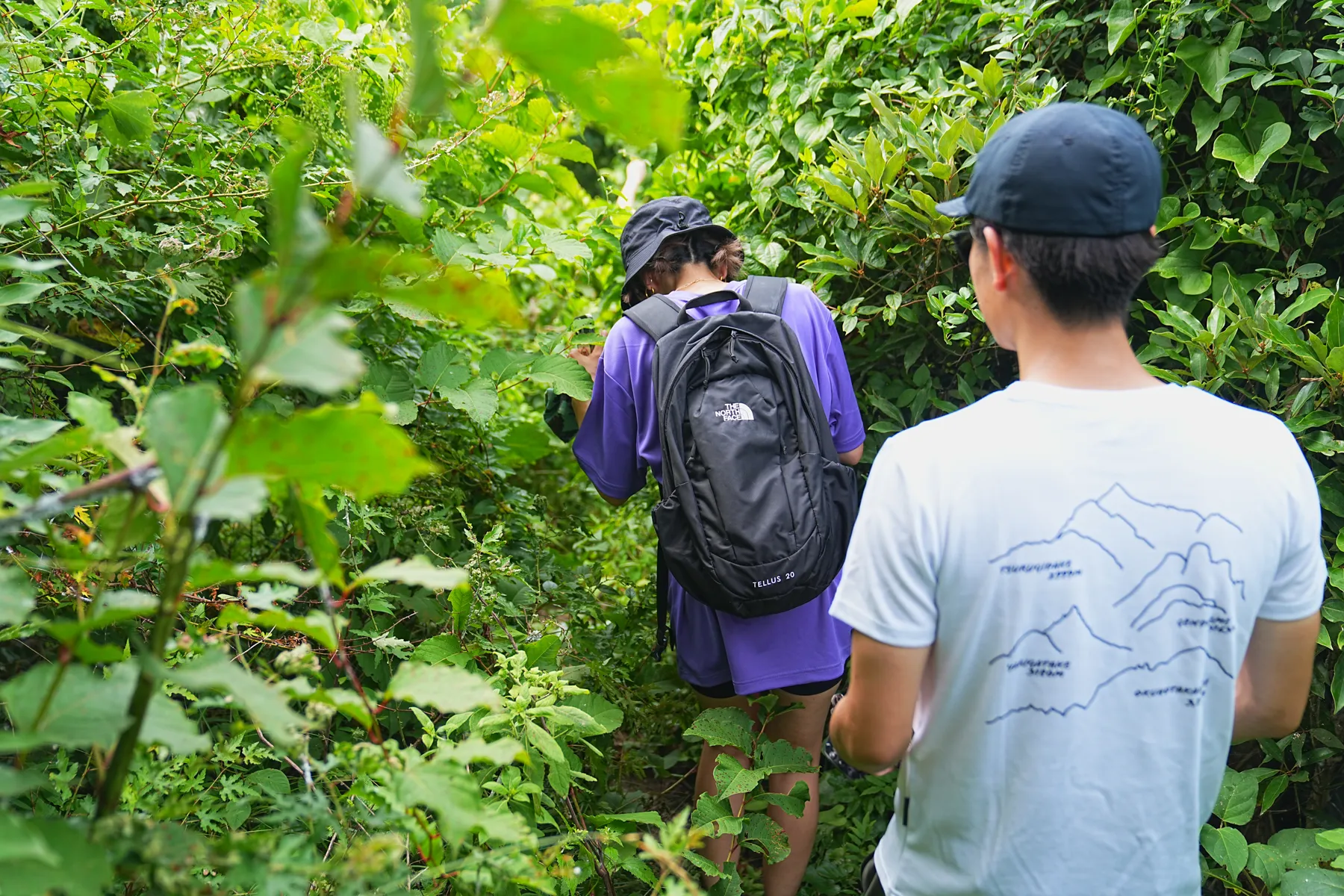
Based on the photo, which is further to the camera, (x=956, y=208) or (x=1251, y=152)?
(x=1251, y=152)

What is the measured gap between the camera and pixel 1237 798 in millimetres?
2010

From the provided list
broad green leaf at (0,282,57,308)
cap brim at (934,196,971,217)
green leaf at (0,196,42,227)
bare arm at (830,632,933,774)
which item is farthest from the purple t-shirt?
green leaf at (0,196,42,227)

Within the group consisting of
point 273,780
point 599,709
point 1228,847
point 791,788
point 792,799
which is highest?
point 273,780

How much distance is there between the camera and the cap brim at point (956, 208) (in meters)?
1.40

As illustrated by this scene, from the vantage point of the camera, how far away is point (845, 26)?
8.84ft

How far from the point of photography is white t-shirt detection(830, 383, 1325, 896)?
3.92 feet

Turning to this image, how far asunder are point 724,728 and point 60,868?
1467 mm

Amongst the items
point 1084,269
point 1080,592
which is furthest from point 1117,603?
point 1084,269

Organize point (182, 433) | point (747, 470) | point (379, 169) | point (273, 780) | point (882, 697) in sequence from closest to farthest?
1. point (379, 169)
2. point (182, 433)
3. point (882, 697)
4. point (273, 780)
5. point (747, 470)

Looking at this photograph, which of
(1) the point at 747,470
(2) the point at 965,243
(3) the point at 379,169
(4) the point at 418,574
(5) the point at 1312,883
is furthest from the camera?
(1) the point at 747,470

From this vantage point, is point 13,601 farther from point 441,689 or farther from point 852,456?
point 852,456

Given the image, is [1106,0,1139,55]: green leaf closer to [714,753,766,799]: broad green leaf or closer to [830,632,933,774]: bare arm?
[830,632,933,774]: bare arm

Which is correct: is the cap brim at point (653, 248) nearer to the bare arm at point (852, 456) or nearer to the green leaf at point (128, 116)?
the bare arm at point (852, 456)

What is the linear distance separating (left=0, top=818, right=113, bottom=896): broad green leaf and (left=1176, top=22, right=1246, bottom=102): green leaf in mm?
2413
